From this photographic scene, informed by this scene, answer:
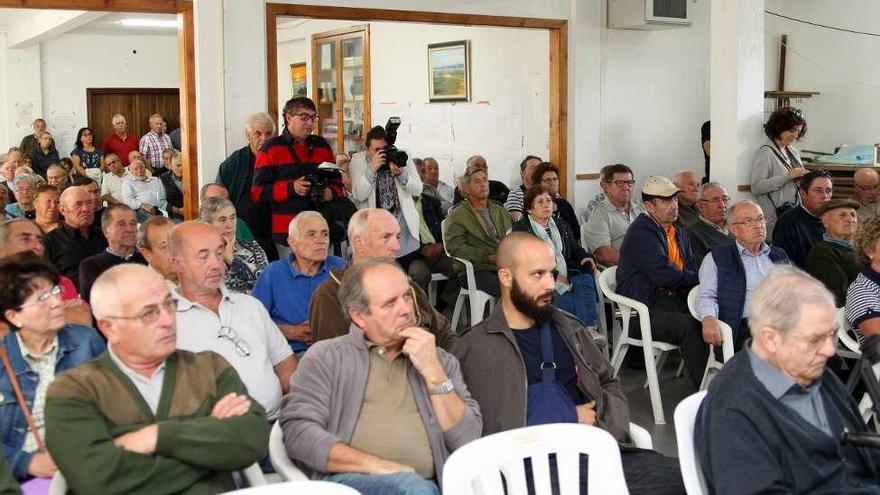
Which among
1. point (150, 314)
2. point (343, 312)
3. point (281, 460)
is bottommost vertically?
point (281, 460)

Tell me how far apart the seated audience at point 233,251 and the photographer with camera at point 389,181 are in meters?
1.38

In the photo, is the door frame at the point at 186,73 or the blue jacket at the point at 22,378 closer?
the blue jacket at the point at 22,378

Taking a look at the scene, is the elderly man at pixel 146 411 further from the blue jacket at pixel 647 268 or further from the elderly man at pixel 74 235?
the blue jacket at pixel 647 268

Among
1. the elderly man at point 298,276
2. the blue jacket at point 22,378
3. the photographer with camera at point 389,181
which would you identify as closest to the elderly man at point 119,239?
the elderly man at point 298,276

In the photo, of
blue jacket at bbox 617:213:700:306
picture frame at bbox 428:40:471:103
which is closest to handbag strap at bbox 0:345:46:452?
blue jacket at bbox 617:213:700:306

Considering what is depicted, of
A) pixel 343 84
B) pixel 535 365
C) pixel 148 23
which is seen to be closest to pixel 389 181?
pixel 535 365

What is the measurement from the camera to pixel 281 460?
8.96 ft

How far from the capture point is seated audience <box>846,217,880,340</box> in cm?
416

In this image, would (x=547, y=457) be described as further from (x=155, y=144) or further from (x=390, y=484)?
(x=155, y=144)

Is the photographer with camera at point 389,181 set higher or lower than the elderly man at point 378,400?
higher

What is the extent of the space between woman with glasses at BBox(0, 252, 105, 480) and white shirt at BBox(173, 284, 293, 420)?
40 cm

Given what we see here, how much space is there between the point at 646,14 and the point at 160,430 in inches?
251

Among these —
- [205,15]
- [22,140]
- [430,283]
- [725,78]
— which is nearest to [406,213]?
[430,283]

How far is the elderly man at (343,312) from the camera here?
3.43 meters
